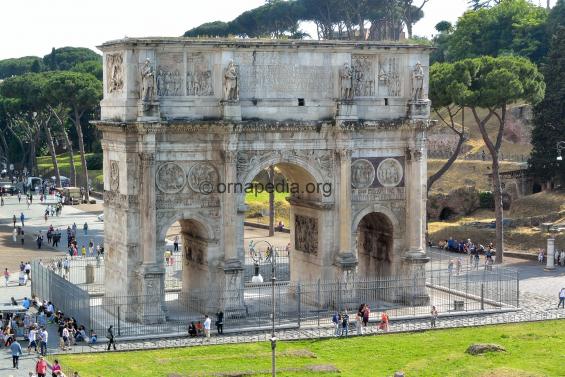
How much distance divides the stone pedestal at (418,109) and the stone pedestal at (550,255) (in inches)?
566

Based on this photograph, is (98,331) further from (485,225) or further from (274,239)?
(485,225)

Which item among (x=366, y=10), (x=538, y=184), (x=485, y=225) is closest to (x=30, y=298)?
(x=485, y=225)

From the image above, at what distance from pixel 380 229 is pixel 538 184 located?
3259 centimetres

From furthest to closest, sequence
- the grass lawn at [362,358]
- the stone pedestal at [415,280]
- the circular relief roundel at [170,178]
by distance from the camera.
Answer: the stone pedestal at [415,280]
the circular relief roundel at [170,178]
the grass lawn at [362,358]

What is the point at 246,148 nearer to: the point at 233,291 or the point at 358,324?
the point at 233,291

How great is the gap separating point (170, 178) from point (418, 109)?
11.1m

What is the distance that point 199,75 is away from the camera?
44.7m

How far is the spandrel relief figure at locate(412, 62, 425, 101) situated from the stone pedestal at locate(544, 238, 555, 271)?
14902mm

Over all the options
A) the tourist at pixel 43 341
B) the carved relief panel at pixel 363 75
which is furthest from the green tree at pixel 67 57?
the tourist at pixel 43 341

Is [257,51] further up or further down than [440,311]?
further up

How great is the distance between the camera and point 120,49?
4394cm

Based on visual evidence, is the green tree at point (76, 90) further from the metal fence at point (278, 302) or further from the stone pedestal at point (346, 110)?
the stone pedestal at point (346, 110)

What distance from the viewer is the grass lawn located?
120 feet

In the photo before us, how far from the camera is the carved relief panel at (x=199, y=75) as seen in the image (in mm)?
44500
